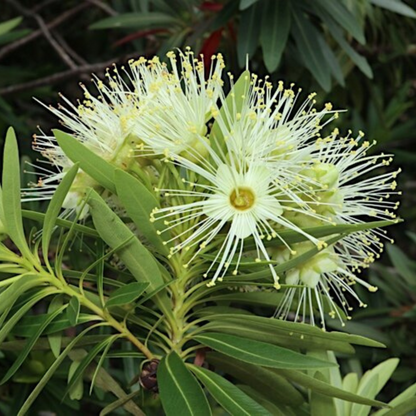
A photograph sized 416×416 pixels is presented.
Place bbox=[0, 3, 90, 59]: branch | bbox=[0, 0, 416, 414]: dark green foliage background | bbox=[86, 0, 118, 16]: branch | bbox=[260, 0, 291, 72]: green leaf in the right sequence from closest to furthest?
bbox=[260, 0, 291, 72]: green leaf < bbox=[0, 0, 416, 414]: dark green foliage background < bbox=[0, 3, 90, 59]: branch < bbox=[86, 0, 118, 16]: branch

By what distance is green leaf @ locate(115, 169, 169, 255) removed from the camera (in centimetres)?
95

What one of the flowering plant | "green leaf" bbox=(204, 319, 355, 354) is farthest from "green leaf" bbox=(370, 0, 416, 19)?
"green leaf" bbox=(204, 319, 355, 354)

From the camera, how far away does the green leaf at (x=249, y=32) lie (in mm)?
1835

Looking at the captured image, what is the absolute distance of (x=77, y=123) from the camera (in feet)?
3.67

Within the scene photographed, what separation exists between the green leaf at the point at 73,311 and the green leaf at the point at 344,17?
1118 millimetres

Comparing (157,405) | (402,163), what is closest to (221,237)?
(157,405)

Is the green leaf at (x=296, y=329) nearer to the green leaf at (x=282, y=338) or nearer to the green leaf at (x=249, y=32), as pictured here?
the green leaf at (x=282, y=338)

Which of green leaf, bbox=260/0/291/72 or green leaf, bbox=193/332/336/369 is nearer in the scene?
green leaf, bbox=193/332/336/369

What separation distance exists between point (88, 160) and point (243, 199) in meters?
0.22

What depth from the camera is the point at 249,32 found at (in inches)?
72.8

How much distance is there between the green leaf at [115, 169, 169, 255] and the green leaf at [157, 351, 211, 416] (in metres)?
0.18

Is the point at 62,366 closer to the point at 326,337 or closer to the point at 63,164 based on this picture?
the point at 63,164

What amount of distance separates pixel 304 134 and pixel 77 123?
1.16ft

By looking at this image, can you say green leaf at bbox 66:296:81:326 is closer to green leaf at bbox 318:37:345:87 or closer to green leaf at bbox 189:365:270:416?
green leaf at bbox 189:365:270:416
